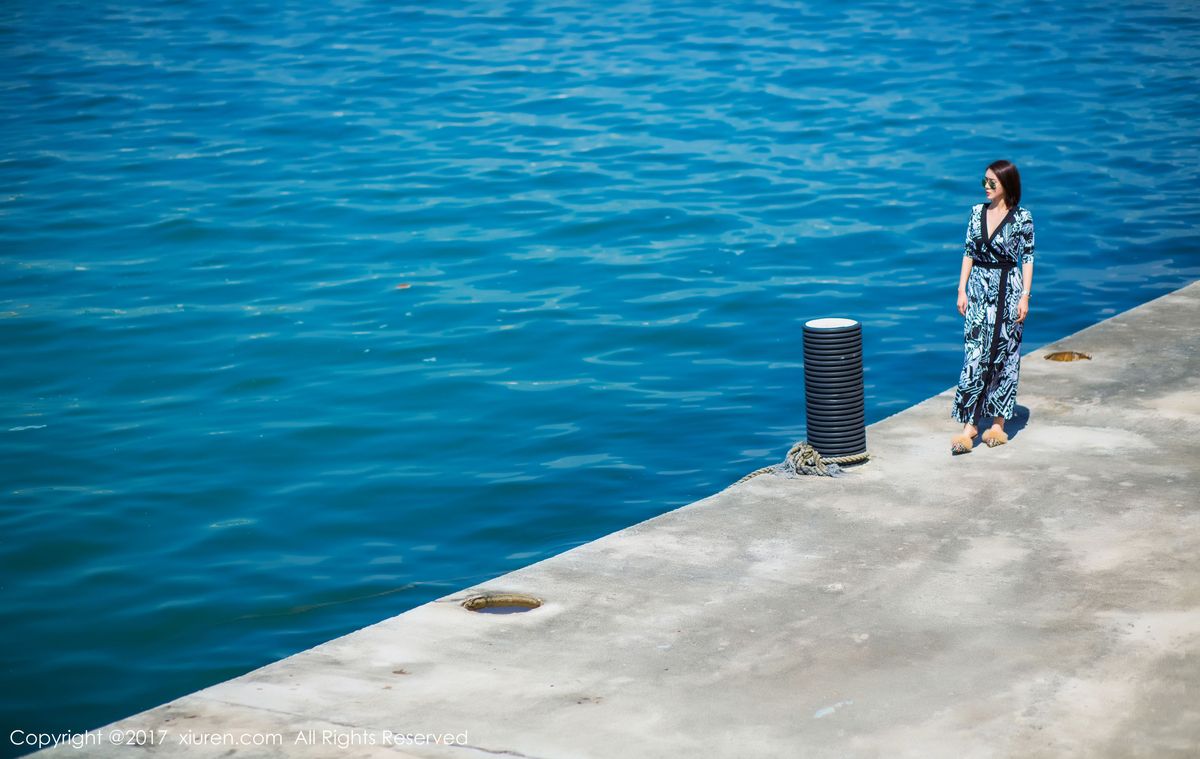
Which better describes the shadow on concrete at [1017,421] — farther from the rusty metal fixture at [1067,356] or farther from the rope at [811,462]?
the rusty metal fixture at [1067,356]

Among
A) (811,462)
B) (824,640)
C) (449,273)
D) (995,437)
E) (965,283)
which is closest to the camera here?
(824,640)

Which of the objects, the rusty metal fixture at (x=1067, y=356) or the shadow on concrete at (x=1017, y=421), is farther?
the rusty metal fixture at (x=1067, y=356)

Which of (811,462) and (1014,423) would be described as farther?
(1014,423)

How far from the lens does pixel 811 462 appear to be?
8.95 metres

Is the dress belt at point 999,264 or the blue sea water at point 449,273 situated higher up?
the dress belt at point 999,264

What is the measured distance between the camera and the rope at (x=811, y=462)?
8938mm

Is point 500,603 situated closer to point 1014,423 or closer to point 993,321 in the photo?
point 993,321

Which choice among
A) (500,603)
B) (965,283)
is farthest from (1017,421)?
(500,603)

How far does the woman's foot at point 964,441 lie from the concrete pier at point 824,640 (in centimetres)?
6

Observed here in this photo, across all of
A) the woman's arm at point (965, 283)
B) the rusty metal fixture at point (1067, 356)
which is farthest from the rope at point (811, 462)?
the rusty metal fixture at point (1067, 356)

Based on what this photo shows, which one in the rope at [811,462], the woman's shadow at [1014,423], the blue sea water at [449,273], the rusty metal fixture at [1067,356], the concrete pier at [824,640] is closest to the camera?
the concrete pier at [824,640]

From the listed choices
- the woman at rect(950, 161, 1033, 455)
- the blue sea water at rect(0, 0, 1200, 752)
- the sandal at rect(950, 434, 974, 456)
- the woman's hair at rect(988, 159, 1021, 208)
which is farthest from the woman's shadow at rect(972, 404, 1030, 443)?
the blue sea water at rect(0, 0, 1200, 752)

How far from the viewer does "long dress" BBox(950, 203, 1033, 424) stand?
9211 mm

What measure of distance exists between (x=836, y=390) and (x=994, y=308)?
3.66 feet
